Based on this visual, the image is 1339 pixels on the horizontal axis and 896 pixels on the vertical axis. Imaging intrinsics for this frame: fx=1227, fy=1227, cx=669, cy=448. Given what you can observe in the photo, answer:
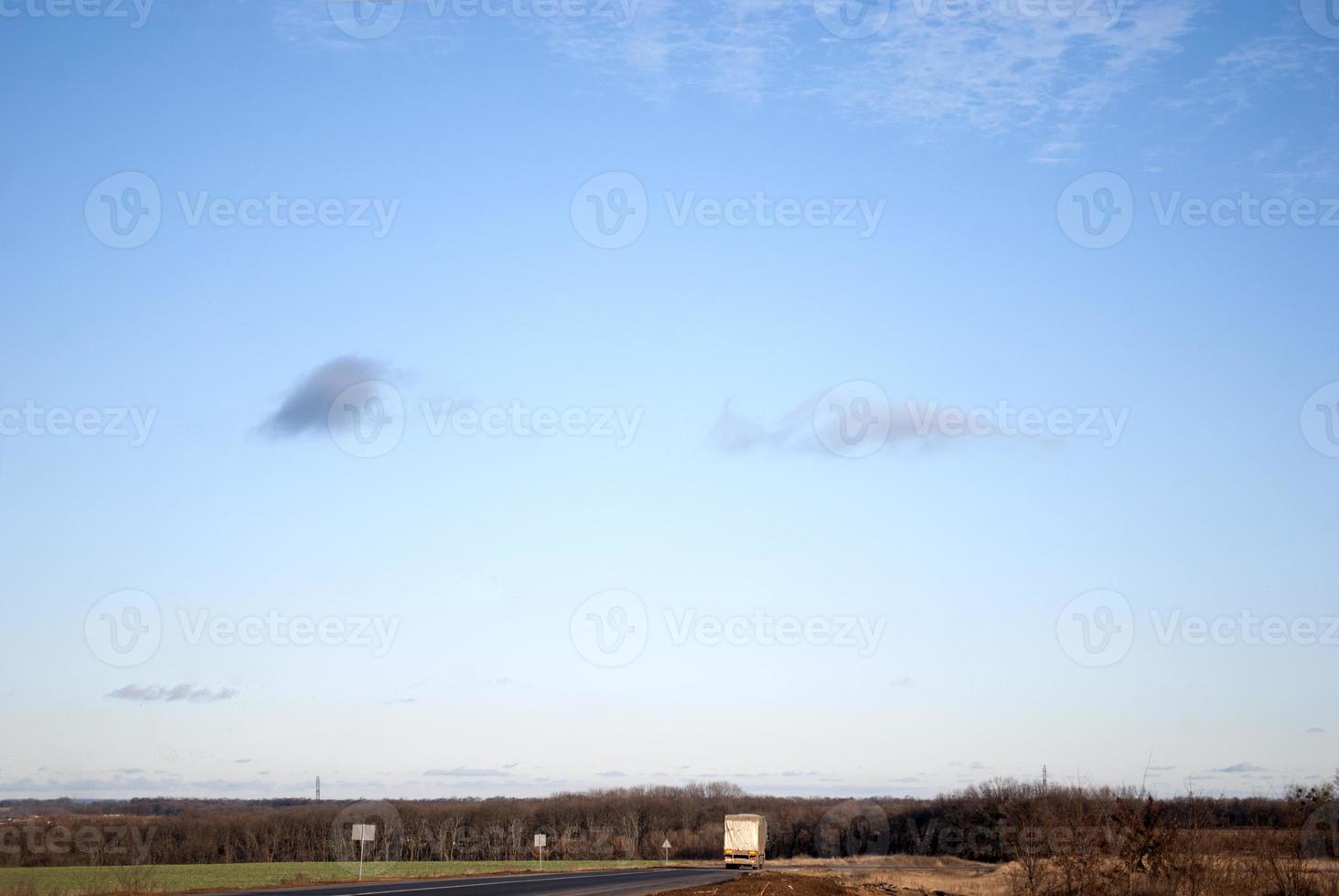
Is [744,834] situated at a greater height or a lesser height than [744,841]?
greater

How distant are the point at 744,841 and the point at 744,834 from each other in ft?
1.81

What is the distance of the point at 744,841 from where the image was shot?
7712 centimetres

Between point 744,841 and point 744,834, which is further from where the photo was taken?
point 744,841

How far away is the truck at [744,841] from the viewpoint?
251 ft

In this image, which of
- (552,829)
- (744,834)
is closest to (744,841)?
(744,834)

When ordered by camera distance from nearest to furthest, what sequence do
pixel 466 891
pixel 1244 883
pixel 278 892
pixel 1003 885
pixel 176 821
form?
pixel 1244 883 < pixel 278 892 < pixel 466 891 < pixel 1003 885 < pixel 176 821

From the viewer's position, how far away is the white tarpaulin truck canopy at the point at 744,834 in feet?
251

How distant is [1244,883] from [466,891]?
23.8 metres

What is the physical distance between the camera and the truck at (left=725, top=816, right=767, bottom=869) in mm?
76562

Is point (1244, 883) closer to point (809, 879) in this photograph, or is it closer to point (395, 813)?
point (809, 879)

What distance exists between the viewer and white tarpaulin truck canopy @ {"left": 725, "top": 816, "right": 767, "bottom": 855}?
76562 millimetres

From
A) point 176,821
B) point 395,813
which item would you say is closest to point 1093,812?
point 176,821

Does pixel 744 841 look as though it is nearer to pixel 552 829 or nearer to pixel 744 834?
pixel 744 834

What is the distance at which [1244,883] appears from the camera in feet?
95.5
